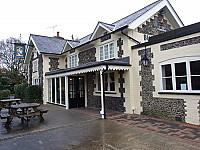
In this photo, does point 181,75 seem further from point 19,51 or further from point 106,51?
point 19,51

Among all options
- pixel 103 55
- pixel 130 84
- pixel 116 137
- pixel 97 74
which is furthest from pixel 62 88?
pixel 116 137

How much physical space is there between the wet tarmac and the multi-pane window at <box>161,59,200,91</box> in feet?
9.27

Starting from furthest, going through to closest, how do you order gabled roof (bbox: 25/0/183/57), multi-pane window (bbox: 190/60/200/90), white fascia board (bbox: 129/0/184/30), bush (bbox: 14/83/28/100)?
bush (bbox: 14/83/28/100) → gabled roof (bbox: 25/0/183/57) → white fascia board (bbox: 129/0/184/30) → multi-pane window (bbox: 190/60/200/90)

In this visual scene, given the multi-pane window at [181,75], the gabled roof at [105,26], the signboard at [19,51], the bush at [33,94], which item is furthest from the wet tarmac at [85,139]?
the signboard at [19,51]

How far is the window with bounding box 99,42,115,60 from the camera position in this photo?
10347 mm

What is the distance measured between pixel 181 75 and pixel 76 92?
7404mm

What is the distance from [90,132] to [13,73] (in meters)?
23.5

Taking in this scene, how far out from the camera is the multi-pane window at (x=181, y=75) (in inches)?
255

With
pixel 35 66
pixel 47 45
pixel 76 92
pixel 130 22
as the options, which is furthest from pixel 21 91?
pixel 130 22

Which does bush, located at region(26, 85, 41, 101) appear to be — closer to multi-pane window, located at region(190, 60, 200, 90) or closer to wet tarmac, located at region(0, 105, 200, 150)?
wet tarmac, located at region(0, 105, 200, 150)

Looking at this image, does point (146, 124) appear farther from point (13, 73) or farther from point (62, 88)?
point (13, 73)

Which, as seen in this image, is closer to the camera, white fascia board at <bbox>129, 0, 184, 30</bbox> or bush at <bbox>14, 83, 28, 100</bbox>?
white fascia board at <bbox>129, 0, 184, 30</bbox>

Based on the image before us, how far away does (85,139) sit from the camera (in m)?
5.13

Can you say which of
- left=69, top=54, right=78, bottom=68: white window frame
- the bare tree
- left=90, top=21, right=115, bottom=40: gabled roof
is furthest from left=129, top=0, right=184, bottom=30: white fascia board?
the bare tree
